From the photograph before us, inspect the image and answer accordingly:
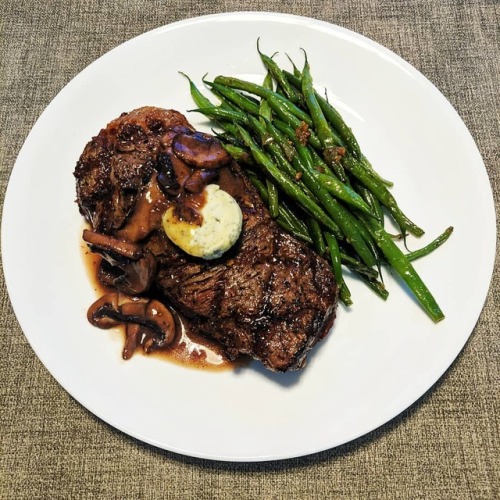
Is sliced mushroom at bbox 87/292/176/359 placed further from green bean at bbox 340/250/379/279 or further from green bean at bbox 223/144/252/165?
green bean at bbox 340/250/379/279

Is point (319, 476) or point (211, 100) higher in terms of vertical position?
point (211, 100)

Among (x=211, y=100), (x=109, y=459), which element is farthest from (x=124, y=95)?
(x=109, y=459)

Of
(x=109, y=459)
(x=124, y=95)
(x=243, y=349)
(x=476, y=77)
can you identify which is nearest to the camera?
(x=243, y=349)

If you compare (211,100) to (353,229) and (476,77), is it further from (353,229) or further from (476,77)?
(476,77)

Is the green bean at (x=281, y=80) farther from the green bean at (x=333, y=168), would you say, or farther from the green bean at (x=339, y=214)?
the green bean at (x=339, y=214)

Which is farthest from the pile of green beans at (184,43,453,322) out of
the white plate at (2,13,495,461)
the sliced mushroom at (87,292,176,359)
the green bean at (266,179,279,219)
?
the sliced mushroom at (87,292,176,359)

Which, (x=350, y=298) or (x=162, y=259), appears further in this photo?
(x=350, y=298)

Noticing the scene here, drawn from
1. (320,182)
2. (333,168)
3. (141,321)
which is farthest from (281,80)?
(141,321)

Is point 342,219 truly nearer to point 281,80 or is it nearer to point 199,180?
point 199,180
